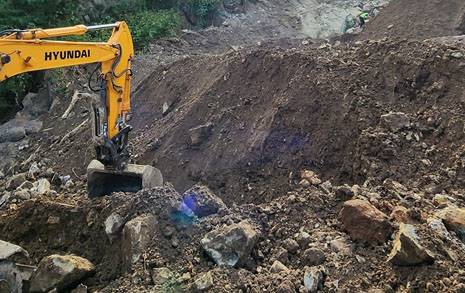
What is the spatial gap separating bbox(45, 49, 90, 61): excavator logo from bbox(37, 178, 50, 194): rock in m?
2.46

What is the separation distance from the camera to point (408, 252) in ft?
11.8

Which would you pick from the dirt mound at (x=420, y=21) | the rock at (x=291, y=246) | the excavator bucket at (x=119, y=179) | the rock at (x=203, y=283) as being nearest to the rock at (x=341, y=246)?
the rock at (x=291, y=246)

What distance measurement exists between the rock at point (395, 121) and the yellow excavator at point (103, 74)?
3140mm

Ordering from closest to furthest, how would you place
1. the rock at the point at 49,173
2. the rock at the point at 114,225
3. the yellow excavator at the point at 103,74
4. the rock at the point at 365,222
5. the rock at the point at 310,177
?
1. the rock at the point at 365,222
2. the yellow excavator at the point at 103,74
3. the rock at the point at 114,225
4. the rock at the point at 310,177
5. the rock at the point at 49,173

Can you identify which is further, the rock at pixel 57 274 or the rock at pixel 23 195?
the rock at pixel 23 195

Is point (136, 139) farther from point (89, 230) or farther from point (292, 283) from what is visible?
point (292, 283)

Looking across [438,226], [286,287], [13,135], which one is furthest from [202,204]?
[13,135]

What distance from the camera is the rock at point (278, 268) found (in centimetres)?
394

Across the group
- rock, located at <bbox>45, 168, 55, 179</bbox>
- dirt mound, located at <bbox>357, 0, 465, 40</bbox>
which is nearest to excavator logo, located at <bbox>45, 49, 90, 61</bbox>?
rock, located at <bbox>45, 168, 55, 179</bbox>

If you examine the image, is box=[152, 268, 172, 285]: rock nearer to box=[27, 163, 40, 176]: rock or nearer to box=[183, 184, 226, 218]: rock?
box=[183, 184, 226, 218]: rock

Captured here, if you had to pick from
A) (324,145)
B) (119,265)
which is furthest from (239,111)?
(119,265)

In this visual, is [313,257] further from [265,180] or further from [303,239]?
[265,180]

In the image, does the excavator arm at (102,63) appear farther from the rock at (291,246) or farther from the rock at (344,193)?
the rock at (344,193)

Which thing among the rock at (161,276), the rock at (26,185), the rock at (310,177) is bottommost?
the rock at (26,185)
